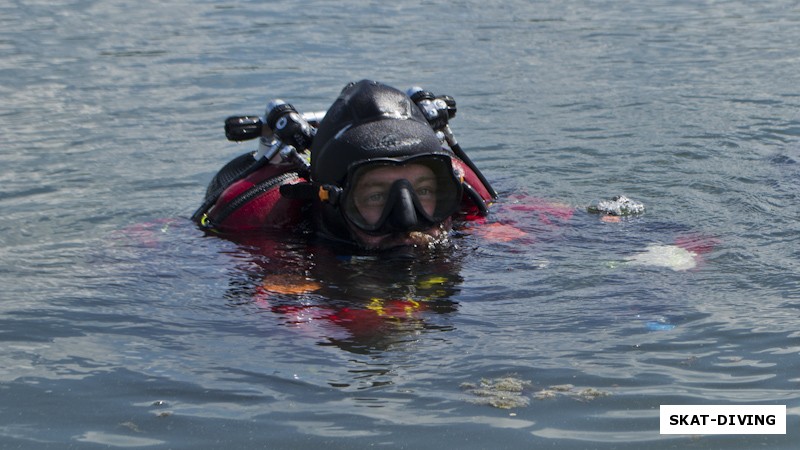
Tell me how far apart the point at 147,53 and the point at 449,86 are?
2929 millimetres

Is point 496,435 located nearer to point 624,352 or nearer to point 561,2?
point 624,352

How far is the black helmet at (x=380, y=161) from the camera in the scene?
507 centimetres

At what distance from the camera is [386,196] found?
5.14 meters

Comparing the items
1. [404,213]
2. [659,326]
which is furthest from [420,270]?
[659,326]

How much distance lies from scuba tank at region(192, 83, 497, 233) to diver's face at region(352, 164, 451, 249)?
30 centimetres

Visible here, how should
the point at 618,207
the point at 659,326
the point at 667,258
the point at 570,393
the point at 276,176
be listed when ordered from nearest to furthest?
the point at 570,393 < the point at 659,326 < the point at 667,258 < the point at 276,176 < the point at 618,207

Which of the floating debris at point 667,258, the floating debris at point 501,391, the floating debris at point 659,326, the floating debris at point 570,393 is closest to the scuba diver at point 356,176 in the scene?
the floating debris at point 667,258

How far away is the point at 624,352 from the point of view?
4086mm

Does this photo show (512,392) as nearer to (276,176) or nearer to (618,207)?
(276,176)

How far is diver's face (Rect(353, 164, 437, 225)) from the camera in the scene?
5.13 meters

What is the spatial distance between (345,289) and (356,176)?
482 mm

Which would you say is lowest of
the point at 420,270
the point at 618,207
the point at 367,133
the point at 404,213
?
the point at 420,270

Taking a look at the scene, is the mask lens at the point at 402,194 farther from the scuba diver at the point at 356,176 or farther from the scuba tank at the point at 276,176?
the scuba tank at the point at 276,176

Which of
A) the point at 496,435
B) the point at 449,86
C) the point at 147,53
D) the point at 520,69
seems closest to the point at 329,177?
the point at 496,435
